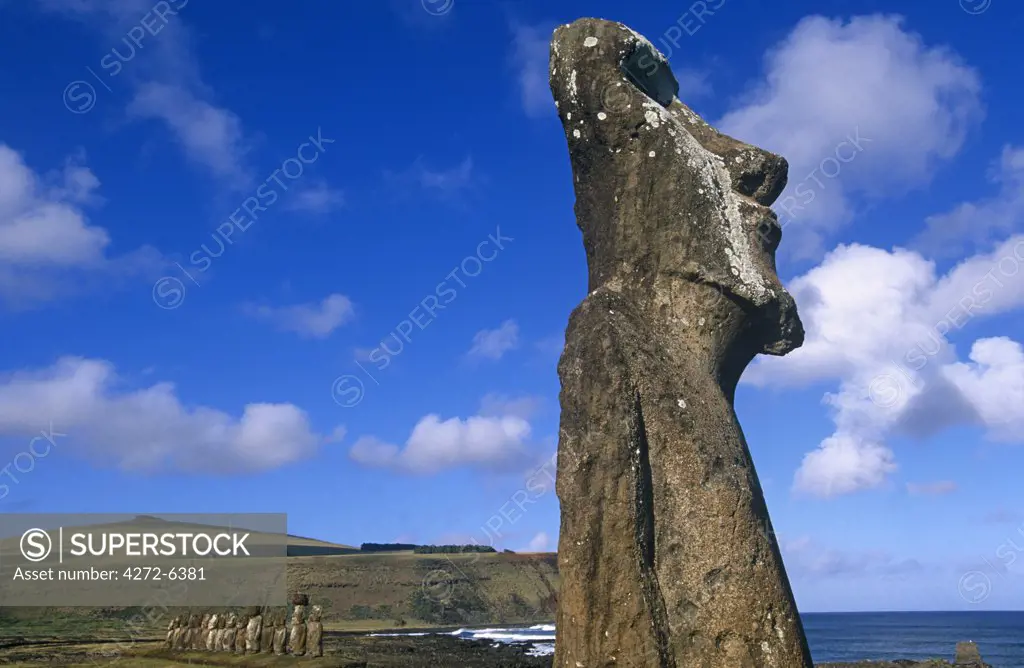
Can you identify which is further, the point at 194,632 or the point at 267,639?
the point at 194,632

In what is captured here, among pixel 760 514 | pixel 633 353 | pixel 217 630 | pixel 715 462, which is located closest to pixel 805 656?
pixel 760 514

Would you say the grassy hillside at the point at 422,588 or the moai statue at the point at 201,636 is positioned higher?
the grassy hillside at the point at 422,588

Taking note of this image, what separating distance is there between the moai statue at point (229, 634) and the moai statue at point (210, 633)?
0.33 meters

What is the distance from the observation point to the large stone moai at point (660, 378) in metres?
8.95

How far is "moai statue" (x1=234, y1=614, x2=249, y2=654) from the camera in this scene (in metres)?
20.7

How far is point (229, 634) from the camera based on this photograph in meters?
21.9

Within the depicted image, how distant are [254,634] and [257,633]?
0.28ft

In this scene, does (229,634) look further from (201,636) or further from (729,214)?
(729,214)

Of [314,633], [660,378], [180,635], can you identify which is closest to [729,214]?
[660,378]

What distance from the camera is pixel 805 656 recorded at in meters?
8.98

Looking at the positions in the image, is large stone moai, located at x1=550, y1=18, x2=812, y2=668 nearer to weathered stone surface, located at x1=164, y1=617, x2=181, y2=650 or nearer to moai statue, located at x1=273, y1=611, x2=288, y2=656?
moai statue, located at x1=273, y1=611, x2=288, y2=656

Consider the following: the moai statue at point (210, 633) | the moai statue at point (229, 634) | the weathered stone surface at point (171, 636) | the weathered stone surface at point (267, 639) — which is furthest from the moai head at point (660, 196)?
the weathered stone surface at point (171, 636)

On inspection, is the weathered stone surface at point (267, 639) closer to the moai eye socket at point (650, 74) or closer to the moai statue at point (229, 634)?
the moai statue at point (229, 634)

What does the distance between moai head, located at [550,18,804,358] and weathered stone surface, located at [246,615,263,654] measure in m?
13.3
